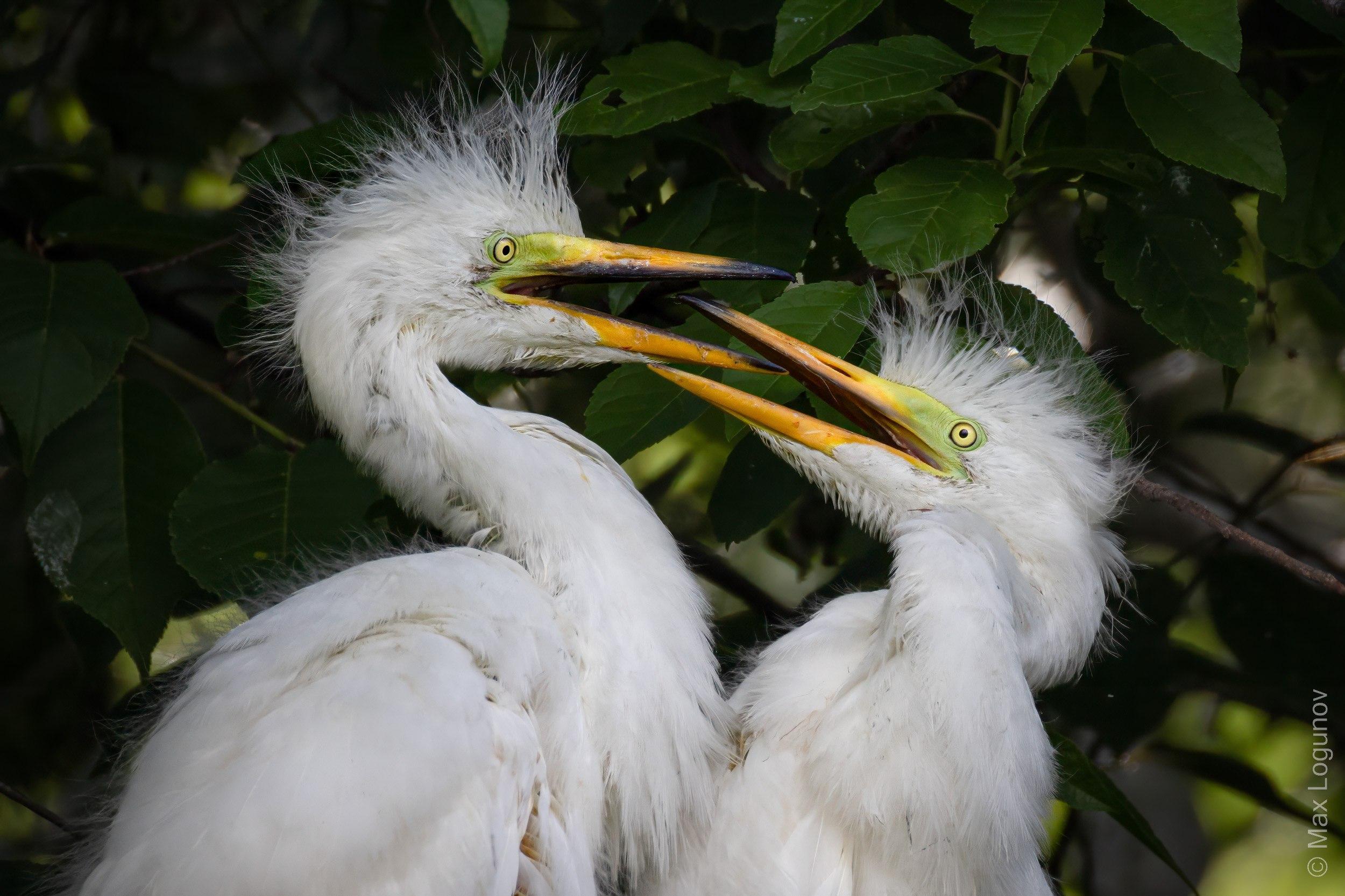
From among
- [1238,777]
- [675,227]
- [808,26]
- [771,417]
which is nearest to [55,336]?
[675,227]

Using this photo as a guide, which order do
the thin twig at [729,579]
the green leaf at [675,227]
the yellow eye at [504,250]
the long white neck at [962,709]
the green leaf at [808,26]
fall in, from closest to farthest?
the long white neck at [962,709]
the green leaf at [808,26]
the yellow eye at [504,250]
the green leaf at [675,227]
the thin twig at [729,579]

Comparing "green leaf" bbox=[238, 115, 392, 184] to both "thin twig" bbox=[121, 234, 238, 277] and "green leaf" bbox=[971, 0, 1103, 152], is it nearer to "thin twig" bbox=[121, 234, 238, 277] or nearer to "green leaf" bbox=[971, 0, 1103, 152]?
"thin twig" bbox=[121, 234, 238, 277]

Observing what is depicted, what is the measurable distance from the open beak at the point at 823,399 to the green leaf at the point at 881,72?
0.31 meters

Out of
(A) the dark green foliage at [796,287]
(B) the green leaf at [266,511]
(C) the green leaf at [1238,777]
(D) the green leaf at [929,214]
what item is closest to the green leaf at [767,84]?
(A) the dark green foliage at [796,287]

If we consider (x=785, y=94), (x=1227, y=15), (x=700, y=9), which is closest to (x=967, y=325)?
(x=785, y=94)

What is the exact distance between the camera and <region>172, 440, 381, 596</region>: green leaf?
1684 millimetres

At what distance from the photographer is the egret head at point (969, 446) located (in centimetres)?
159

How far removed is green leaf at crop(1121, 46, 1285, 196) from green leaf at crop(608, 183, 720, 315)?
0.67 metres

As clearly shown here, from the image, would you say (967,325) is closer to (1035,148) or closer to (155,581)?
(1035,148)

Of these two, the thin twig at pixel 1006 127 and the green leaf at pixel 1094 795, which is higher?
the thin twig at pixel 1006 127

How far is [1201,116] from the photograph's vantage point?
150 centimetres

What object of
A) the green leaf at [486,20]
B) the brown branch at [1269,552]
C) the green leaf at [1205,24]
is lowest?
the brown branch at [1269,552]

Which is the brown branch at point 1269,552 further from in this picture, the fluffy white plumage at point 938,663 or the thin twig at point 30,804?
the thin twig at point 30,804

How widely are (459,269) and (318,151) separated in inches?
17.8
